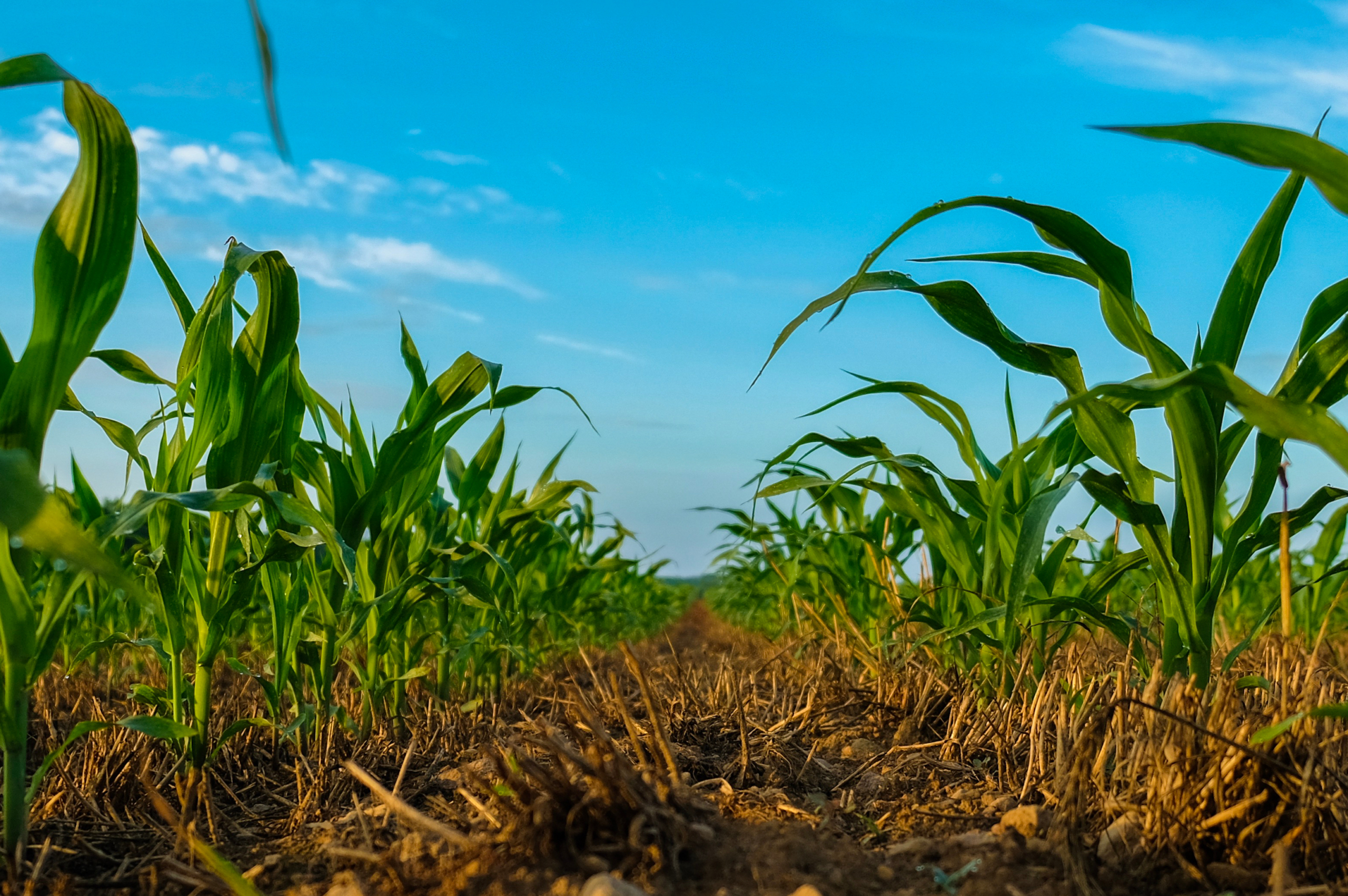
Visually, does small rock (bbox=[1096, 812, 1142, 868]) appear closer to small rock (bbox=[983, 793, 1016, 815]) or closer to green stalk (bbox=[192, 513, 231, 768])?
small rock (bbox=[983, 793, 1016, 815])

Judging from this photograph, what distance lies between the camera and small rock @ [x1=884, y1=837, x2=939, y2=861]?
1269 millimetres

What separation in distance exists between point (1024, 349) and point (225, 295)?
1.45m

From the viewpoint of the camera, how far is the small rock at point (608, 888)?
0.97 m

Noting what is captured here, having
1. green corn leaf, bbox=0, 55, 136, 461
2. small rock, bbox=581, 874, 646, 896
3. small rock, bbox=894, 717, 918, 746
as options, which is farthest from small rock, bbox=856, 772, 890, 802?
green corn leaf, bbox=0, 55, 136, 461

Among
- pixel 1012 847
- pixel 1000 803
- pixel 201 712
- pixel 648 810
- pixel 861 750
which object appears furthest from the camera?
pixel 861 750

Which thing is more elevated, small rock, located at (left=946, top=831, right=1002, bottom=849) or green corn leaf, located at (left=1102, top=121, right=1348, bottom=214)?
green corn leaf, located at (left=1102, top=121, right=1348, bottom=214)

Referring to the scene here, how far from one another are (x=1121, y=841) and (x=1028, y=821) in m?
0.12

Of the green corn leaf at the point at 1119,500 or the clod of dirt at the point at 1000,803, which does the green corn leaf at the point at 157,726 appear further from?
the green corn leaf at the point at 1119,500

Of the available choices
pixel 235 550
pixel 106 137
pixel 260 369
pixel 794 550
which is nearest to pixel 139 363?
pixel 260 369

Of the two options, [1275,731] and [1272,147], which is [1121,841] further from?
[1272,147]

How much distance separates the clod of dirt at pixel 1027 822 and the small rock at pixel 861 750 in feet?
1.84

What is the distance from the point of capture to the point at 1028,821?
4.37 ft

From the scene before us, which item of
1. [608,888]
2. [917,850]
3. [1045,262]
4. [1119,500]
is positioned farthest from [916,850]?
[1045,262]

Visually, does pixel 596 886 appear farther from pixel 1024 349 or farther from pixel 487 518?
pixel 487 518
